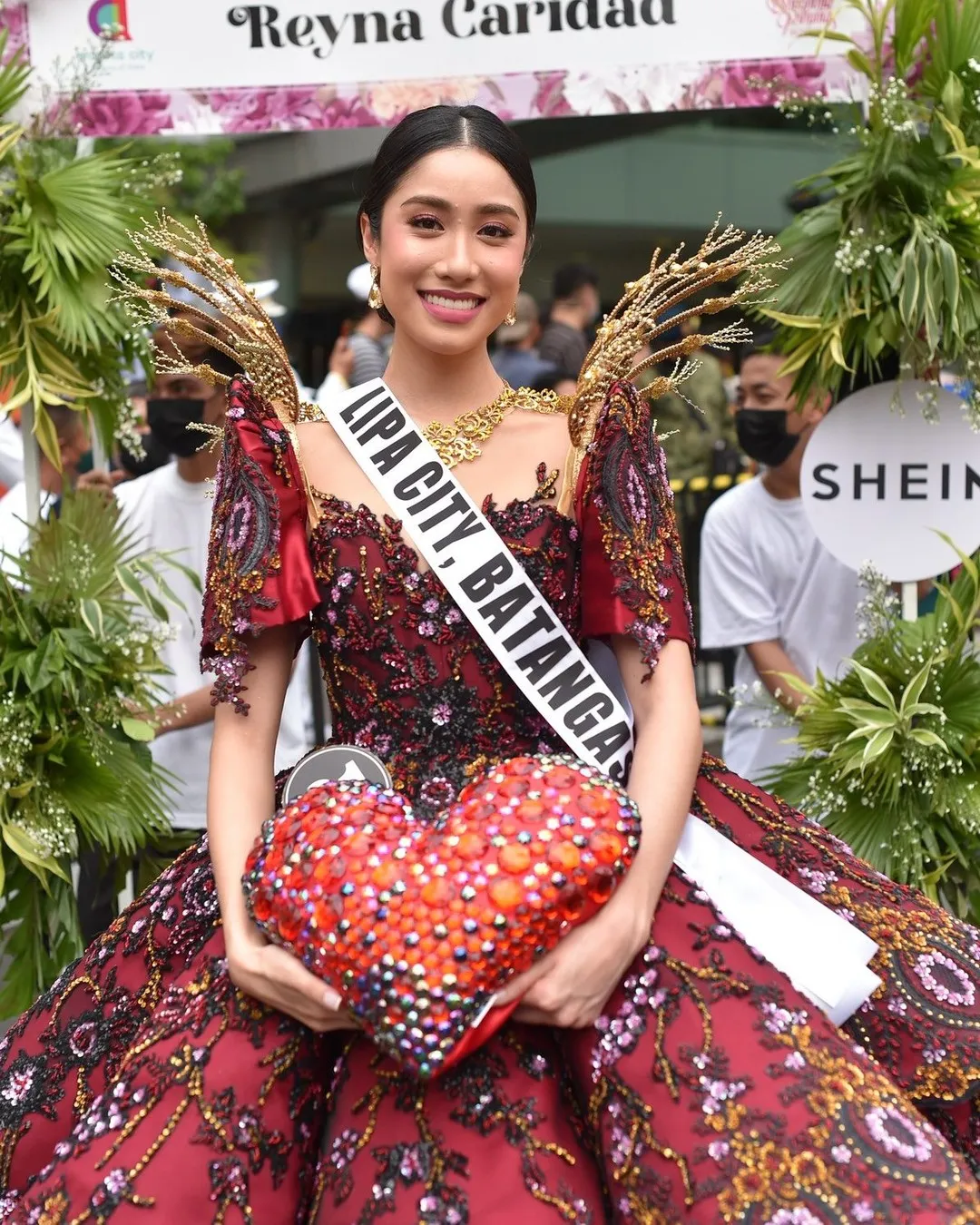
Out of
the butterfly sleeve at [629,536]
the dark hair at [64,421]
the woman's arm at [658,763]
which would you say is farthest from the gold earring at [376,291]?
the dark hair at [64,421]

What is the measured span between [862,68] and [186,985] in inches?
109

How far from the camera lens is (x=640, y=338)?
2543 mm

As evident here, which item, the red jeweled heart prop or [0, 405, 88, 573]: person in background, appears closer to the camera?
the red jeweled heart prop

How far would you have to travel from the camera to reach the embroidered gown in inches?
75.4

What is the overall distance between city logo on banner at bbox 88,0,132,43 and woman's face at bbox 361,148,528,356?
5.84ft

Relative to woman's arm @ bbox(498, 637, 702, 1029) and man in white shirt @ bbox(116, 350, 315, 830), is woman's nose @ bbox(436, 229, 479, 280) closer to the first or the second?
woman's arm @ bbox(498, 637, 702, 1029)

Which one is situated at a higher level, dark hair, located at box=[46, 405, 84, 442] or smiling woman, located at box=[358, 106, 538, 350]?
smiling woman, located at box=[358, 106, 538, 350]

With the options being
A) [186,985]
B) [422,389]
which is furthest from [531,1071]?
[422,389]

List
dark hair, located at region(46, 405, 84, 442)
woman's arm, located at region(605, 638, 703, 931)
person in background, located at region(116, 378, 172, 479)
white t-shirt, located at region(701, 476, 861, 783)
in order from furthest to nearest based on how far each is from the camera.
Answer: person in background, located at region(116, 378, 172, 479) → dark hair, located at region(46, 405, 84, 442) → white t-shirt, located at region(701, 476, 861, 783) → woman's arm, located at region(605, 638, 703, 931)

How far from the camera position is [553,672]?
2.46m

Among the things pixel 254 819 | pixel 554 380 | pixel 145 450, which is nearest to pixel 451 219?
pixel 254 819

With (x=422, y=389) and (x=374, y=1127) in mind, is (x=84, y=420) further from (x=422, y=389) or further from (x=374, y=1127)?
(x=374, y=1127)

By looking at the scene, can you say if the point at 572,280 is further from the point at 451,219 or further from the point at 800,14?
the point at 451,219

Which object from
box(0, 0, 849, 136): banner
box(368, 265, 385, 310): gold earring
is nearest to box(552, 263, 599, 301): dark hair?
box(0, 0, 849, 136): banner
